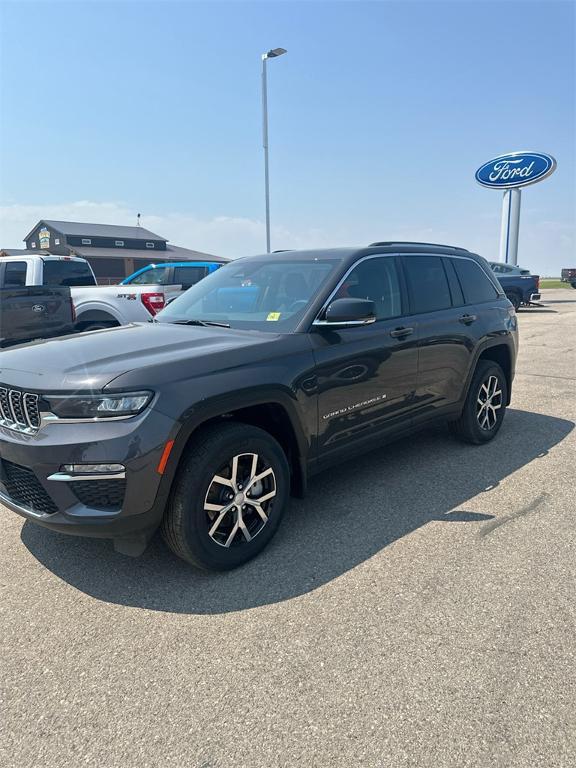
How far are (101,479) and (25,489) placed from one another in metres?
0.52

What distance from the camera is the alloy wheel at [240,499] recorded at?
2.92 metres

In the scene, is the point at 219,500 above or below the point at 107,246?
below

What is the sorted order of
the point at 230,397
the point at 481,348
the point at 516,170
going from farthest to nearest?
the point at 516,170 → the point at 481,348 → the point at 230,397

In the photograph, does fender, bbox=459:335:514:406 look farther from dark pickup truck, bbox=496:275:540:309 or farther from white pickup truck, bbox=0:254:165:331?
dark pickup truck, bbox=496:275:540:309

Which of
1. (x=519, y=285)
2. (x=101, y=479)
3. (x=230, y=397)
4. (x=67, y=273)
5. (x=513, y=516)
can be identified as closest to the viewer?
(x=101, y=479)

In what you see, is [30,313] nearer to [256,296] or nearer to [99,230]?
[256,296]

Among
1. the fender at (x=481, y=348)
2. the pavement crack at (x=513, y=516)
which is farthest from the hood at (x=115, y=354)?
the fender at (x=481, y=348)

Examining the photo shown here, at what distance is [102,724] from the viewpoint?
2.03 metres

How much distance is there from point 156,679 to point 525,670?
1545mm

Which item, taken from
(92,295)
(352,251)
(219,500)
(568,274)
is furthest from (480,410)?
(568,274)

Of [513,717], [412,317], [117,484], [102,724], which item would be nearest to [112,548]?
[117,484]

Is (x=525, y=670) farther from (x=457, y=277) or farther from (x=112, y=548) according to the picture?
(x=457, y=277)

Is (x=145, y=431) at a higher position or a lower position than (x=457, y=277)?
lower

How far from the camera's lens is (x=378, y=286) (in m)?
4.07
